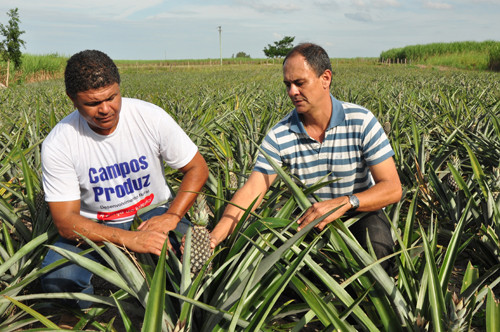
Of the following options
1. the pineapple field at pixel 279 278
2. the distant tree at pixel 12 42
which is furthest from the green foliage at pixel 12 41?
the pineapple field at pixel 279 278

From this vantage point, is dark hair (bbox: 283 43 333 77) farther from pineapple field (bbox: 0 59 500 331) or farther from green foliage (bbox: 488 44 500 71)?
green foliage (bbox: 488 44 500 71)

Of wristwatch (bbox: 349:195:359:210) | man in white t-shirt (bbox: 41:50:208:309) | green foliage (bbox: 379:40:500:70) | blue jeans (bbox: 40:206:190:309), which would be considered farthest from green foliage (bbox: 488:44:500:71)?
blue jeans (bbox: 40:206:190:309)

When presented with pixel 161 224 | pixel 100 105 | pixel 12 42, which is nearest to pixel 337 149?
pixel 161 224

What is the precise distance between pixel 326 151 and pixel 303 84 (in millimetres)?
420

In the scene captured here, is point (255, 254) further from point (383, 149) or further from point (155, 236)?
point (383, 149)

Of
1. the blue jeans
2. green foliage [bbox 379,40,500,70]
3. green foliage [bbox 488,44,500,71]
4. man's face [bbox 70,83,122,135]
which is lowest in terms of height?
the blue jeans

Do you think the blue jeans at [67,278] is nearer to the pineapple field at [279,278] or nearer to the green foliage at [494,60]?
the pineapple field at [279,278]

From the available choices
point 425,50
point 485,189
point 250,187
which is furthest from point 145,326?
point 425,50

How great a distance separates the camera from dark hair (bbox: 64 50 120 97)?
180cm

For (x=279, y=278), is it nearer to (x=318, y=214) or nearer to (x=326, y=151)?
(x=318, y=214)

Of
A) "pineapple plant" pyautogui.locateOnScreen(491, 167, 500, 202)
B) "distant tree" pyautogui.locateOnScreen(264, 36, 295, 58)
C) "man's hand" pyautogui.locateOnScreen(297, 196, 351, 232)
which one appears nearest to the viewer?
"man's hand" pyautogui.locateOnScreen(297, 196, 351, 232)

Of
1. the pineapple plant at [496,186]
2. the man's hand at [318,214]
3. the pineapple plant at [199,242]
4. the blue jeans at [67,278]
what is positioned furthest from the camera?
the pineapple plant at [496,186]

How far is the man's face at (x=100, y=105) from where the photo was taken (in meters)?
1.83

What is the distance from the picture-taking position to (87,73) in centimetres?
180
